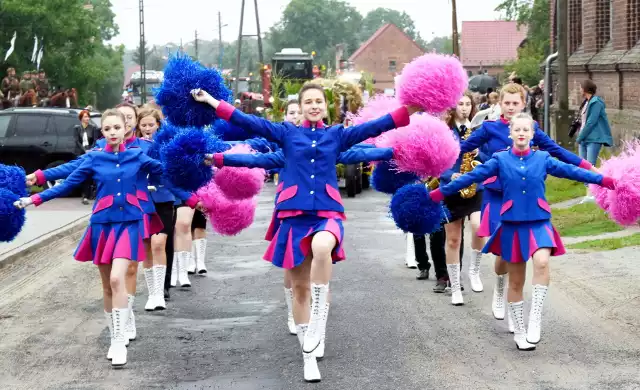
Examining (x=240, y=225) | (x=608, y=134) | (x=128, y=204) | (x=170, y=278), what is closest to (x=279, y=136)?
(x=128, y=204)

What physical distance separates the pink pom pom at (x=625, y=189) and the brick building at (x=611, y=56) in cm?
1608

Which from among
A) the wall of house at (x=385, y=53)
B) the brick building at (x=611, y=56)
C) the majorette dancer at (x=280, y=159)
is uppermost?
the wall of house at (x=385, y=53)

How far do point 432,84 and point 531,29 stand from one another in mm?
84044

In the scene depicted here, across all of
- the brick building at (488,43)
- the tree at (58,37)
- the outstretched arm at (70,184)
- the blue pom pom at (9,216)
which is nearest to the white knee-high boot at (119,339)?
the outstretched arm at (70,184)

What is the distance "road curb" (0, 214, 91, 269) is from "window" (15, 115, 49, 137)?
5771 millimetres

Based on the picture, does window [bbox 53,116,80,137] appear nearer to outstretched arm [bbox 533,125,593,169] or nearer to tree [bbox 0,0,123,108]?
outstretched arm [bbox 533,125,593,169]

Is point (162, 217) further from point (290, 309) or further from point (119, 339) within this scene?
point (119, 339)

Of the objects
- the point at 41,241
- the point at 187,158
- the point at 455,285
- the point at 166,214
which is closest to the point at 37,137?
the point at 41,241

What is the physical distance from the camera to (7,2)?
47031 millimetres

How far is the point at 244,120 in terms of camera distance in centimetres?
779

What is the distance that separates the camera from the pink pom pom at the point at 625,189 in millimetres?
8391

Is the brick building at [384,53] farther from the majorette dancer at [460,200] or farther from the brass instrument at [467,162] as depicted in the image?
the brass instrument at [467,162]

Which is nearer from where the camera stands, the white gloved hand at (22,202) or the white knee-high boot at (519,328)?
the white knee-high boot at (519,328)

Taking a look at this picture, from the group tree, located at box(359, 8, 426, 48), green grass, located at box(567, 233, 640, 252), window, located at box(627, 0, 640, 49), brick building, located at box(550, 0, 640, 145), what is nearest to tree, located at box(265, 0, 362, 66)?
tree, located at box(359, 8, 426, 48)
